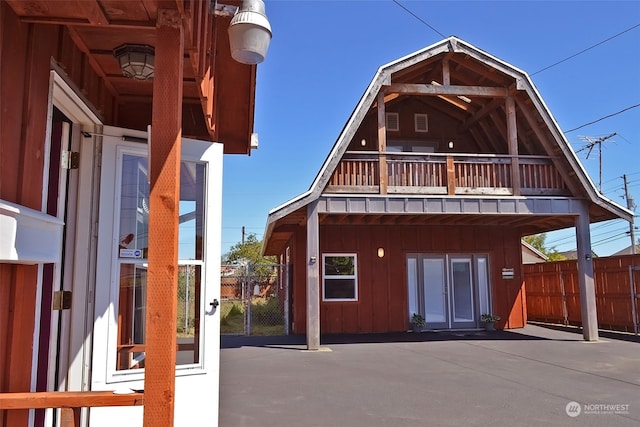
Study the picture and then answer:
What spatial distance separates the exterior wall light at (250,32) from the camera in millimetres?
2881

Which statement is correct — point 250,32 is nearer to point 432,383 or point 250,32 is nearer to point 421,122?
point 432,383

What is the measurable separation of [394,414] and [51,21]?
465 centimetres

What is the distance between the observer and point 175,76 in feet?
7.38

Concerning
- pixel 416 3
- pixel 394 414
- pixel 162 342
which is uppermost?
pixel 416 3

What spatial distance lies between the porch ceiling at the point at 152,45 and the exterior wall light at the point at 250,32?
0.21m

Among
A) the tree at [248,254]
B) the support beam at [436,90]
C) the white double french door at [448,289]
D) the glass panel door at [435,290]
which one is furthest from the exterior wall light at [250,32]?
the tree at [248,254]

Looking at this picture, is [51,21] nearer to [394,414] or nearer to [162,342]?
[162,342]

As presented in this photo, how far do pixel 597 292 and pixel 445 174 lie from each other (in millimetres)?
5820

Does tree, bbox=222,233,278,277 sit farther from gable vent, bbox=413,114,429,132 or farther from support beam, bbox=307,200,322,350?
support beam, bbox=307,200,322,350

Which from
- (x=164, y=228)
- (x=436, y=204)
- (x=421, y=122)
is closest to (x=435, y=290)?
(x=436, y=204)

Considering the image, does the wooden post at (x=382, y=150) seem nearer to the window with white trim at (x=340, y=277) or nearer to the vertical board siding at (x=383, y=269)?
the vertical board siding at (x=383, y=269)

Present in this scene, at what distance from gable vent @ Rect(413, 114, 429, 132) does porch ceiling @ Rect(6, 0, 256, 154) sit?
28.2 feet

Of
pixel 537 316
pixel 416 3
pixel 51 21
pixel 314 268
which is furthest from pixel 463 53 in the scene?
pixel 51 21

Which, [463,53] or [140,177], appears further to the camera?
[463,53]
